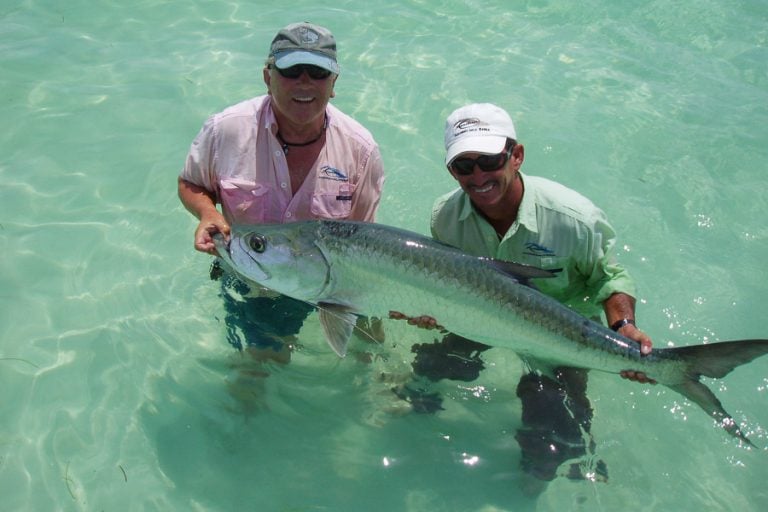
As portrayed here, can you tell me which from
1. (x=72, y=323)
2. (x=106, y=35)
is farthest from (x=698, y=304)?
(x=106, y=35)

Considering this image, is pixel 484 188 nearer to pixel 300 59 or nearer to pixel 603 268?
pixel 603 268

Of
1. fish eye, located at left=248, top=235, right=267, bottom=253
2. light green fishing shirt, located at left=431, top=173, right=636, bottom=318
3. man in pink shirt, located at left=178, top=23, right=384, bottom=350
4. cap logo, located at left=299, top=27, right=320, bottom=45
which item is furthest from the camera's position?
man in pink shirt, located at left=178, top=23, right=384, bottom=350

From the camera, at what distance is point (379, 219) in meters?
5.52

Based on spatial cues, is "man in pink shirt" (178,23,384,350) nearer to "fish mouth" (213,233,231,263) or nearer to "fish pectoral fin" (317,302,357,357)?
"fish mouth" (213,233,231,263)

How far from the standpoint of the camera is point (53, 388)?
13.0 feet

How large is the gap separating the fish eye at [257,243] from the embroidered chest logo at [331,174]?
667 mm

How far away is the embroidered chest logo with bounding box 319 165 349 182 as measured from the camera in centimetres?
357

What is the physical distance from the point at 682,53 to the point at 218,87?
18.3ft

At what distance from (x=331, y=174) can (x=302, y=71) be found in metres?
0.60

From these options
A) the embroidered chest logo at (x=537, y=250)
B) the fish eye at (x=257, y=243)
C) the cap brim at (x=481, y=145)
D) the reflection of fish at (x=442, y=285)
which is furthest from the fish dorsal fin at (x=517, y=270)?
the fish eye at (x=257, y=243)

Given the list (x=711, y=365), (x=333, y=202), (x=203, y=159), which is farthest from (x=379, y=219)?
(x=711, y=365)

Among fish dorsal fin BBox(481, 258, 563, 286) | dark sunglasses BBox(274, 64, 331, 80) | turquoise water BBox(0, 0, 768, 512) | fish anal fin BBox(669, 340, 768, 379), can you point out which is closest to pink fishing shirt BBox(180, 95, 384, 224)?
dark sunglasses BBox(274, 64, 331, 80)

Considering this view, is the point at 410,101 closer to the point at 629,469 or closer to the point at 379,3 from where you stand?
the point at 379,3

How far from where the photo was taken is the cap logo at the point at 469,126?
3.21 meters
